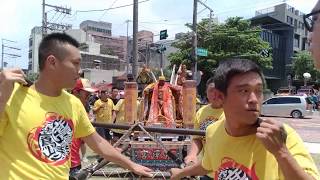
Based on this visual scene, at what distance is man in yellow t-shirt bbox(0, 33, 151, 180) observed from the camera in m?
2.96

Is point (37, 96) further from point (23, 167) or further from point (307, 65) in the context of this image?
point (307, 65)

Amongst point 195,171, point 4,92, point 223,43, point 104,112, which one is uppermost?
point 223,43

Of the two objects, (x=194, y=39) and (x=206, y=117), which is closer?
(x=206, y=117)

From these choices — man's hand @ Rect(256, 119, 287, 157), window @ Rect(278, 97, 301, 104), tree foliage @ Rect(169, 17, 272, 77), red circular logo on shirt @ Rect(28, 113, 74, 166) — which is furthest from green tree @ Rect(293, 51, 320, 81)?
man's hand @ Rect(256, 119, 287, 157)

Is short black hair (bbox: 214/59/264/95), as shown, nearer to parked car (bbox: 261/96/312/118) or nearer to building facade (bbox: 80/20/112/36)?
parked car (bbox: 261/96/312/118)

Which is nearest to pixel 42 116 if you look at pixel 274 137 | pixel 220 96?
pixel 220 96

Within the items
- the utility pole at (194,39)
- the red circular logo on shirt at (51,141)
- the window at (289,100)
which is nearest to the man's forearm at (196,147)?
the red circular logo on shirt at (51,141)

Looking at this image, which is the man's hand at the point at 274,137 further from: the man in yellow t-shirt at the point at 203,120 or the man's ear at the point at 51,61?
the man in yellow t-shirt at the point at 203,120

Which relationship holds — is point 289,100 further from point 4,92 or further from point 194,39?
point 4,92

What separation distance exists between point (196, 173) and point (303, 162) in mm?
1045

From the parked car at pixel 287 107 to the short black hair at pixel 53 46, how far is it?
1085 inches

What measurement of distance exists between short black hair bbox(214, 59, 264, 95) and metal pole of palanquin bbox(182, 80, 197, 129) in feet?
22.6

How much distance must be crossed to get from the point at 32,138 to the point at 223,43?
40569 mm

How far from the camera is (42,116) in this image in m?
3.08
